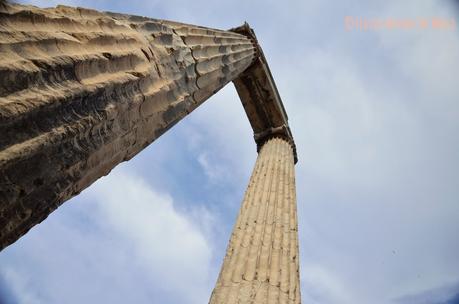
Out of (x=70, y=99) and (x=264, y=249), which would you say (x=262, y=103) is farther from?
(x=70, y=99)

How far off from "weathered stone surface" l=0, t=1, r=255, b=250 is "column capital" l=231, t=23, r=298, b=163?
376 inches

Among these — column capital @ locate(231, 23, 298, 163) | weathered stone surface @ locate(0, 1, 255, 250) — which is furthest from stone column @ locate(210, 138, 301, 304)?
column capital @ locate(231, 23, 298, 163)

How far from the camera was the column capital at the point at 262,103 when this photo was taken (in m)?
13.7

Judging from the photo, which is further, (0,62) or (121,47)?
(121,47)

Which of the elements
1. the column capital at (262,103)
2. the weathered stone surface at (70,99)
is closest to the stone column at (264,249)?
the weathered stone surface at (70,99)

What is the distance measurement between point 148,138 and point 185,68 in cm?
124

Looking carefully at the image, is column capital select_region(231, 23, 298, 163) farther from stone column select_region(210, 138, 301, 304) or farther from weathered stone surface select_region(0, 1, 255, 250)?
weathered stone surface select_region(0, 1, 255, 250)

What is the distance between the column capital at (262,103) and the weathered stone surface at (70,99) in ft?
31.4

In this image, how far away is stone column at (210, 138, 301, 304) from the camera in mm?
4902

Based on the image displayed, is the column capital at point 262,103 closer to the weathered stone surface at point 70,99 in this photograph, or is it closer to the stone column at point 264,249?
the stone column at point 264,249

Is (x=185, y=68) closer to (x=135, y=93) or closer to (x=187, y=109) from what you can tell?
(x=187, y=109)

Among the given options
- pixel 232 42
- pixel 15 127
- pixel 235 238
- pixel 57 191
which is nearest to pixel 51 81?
pixel 15 127

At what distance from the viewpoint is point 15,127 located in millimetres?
2125

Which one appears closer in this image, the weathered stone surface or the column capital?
the weathered stone surface
